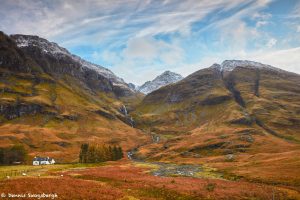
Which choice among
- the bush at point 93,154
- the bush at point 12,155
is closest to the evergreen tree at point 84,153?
the bush at point 93,154

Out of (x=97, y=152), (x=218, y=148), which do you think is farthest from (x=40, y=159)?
(x=218, y=148)

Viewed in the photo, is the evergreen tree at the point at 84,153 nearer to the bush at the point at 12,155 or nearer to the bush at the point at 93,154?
the bush at the point at 93,154

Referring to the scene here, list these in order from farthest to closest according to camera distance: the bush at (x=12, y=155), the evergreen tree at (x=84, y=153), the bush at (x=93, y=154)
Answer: the evergreen tree at (x=84, y=153)
the bush at (x=93, y=154)
the bush at (x=12, y=155)

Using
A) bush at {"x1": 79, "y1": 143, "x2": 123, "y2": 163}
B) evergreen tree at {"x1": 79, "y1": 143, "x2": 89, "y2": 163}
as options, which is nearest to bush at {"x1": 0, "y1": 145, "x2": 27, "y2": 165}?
bush at {"x1": 79, "y1": 143, "x2": 123, "y2": 163}

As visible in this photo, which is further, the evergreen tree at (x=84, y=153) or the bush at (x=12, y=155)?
the evergreen tree at (x=84, y=153)

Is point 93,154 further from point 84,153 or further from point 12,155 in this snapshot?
point 12,155

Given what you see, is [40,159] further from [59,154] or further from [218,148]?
[218,148]

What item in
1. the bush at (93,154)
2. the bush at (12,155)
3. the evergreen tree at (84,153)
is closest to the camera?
the bush at (12,155)

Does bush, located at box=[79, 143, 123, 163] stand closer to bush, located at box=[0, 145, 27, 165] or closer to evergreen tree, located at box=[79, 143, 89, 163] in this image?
evergreen tree, located at box=[79, 143, 89, 163]

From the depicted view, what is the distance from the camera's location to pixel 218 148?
192750mm

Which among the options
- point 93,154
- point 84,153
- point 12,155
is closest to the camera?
point 93,154

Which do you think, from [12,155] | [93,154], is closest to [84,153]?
[93,154]

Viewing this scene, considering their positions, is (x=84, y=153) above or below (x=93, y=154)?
above

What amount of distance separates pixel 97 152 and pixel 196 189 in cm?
9697
